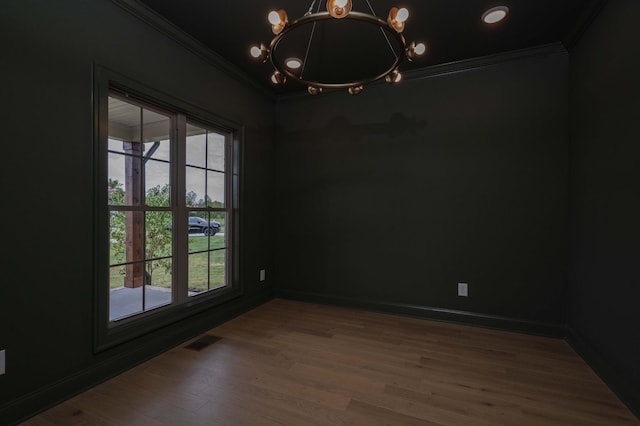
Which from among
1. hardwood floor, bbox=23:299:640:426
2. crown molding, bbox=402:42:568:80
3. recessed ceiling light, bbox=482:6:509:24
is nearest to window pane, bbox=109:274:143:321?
hardwood floor, bbox=23:299:640:426

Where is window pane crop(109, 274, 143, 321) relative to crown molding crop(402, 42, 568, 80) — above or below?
below

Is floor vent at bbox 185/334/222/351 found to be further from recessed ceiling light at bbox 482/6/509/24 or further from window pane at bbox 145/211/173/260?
recessed ceiling light at bbox 482/6/509/24

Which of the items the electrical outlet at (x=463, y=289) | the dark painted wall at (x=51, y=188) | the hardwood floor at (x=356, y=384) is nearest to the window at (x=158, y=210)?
the dark painted wall at (x=51, y=188)

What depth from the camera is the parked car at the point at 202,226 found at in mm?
2990

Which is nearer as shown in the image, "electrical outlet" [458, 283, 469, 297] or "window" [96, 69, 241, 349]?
"window" [96, 69, 241, 349]

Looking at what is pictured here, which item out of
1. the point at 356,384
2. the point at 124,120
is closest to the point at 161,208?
the point at 124,120

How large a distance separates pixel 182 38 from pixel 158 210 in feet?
5.04

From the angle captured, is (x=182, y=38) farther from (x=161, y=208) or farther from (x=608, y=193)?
(x=608, y=193)

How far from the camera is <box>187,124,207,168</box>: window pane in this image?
2.97m

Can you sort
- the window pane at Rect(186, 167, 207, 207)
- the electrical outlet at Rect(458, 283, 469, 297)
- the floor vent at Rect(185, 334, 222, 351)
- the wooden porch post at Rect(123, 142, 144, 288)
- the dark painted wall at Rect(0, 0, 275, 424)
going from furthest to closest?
the electrical outlet at Rect(458, 283, 469, 297) → the window pane at Rect(186, 167, 207, 207) → the floor vent at Rect(185, 334, 222, 351) → the wooden porch post at Rect(123, 142, 144, 288) → the dark painted wall at Rect(0, 0, 275, 424)

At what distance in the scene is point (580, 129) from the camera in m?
2.58

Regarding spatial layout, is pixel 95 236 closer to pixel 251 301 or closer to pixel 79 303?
pixel 79 303

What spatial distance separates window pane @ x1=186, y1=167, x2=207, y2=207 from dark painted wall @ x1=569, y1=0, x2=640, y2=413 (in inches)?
134

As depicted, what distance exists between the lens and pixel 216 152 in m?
3.32
